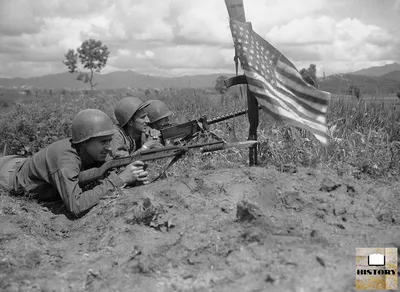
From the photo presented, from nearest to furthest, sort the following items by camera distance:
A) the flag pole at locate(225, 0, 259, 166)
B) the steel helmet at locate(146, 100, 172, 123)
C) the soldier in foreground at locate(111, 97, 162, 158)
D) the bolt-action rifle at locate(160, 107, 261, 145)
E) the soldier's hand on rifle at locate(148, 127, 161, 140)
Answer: the flag pole at locate(225, 0, 259, 166), the bolt-action rifle at locate(160, 107, 261, 145), the soldier's hand on rifle at locate(148, 127, 161, 140), the soldier in foreground at locate(111, 97, 162, 158), the steel helmet at locate(146, 100, 172, 123)

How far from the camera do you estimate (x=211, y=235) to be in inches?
142

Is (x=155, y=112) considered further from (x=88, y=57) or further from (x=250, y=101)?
(x=88, y=57)

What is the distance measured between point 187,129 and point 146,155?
1.28 metres

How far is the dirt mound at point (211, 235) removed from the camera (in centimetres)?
305

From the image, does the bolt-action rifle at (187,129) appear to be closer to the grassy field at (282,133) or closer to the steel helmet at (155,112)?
the grassy field at (282,133)

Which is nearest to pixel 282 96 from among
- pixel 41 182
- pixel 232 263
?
pixel 232 263

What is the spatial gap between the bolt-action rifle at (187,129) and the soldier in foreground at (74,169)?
3.49 ft

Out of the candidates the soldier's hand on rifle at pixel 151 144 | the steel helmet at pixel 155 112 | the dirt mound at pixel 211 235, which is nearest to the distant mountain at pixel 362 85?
the steel helmet at pixel 155 112

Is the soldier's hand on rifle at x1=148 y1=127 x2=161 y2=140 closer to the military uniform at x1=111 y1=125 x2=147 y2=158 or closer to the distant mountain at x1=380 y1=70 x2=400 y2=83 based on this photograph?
the military uniform at x1=111 y1=125 x2=147 y2=158

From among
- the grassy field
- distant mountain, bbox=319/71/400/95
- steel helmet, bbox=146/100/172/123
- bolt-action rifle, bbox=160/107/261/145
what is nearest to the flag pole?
the grassy field

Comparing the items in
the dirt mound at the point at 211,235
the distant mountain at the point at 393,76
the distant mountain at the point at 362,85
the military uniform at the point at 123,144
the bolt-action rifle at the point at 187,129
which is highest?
the distant mountain at the point at 393,76

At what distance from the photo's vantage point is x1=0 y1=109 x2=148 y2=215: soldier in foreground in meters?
4.70

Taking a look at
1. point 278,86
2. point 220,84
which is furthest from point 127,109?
point 220,84

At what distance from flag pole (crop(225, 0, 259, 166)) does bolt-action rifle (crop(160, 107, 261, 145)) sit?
0.81 metres
